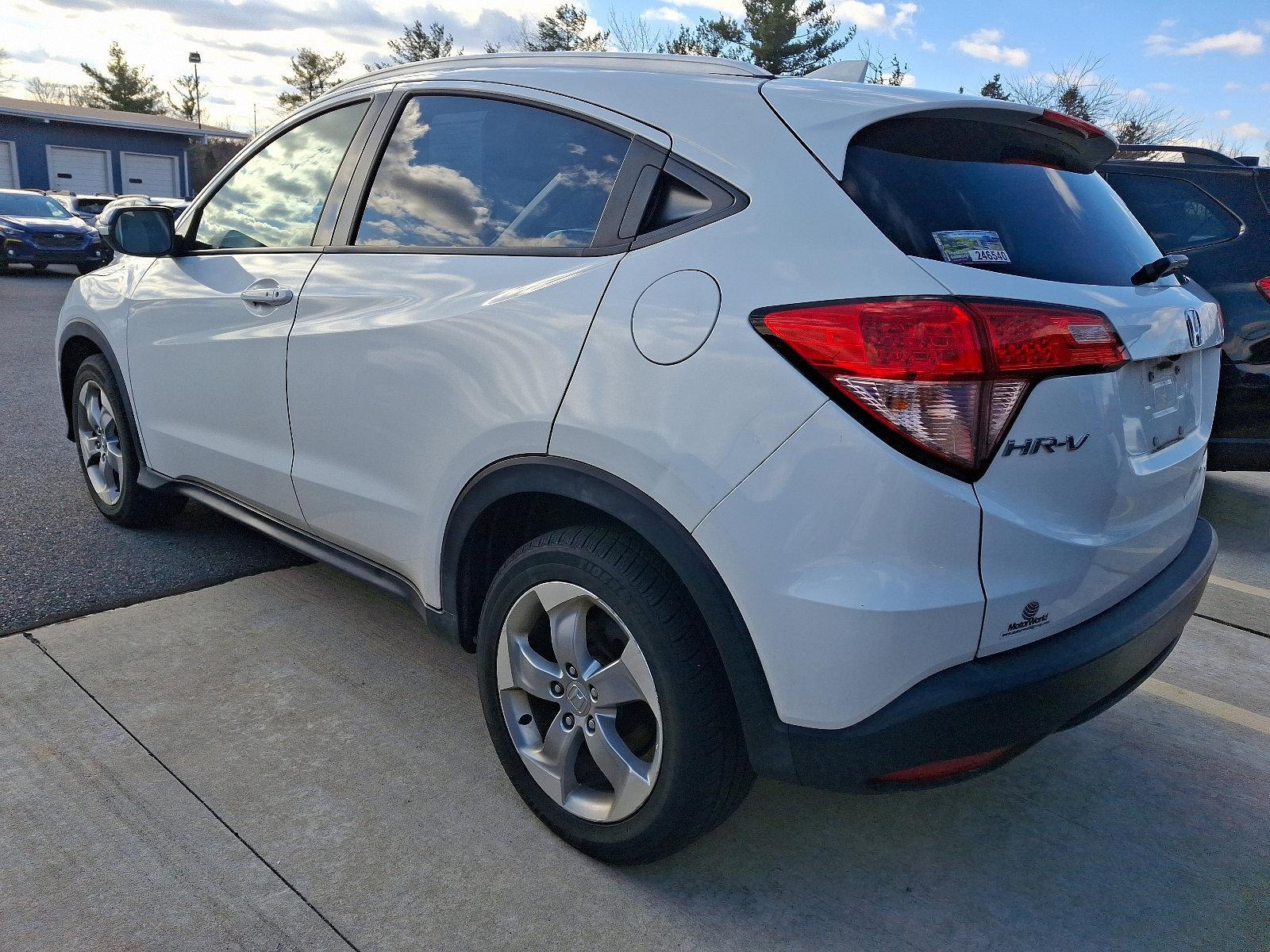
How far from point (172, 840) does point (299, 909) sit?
410 millimetres

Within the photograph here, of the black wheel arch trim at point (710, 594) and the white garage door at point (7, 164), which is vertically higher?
the black wheel arch trim at point (710, 594)

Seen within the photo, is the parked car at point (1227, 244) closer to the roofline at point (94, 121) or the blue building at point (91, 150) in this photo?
the blue building at point (91, 150)

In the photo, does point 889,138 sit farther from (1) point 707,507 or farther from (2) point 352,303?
(2) point 352,303

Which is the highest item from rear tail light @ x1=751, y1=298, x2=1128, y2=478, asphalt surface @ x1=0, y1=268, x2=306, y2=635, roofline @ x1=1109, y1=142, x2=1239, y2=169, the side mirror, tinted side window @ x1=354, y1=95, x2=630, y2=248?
roofline @ x1=1109, y1=142, x2=1239, y2=169

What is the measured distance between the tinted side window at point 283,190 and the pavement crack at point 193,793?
4.78 feet

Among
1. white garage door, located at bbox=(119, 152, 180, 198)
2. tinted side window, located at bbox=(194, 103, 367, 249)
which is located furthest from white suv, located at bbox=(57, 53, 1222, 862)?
A: white garage door, located at bbox=(119, 152, 180, 198)

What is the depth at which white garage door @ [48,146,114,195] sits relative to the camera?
36.8 metres

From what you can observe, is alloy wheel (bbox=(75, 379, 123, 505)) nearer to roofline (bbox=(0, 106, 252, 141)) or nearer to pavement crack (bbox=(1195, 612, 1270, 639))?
pavement crack (bbox=(1195, 612, 1270, 639))

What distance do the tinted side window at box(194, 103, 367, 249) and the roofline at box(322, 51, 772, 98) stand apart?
179mm

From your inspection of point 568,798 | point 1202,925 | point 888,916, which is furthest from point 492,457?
point 1202,925

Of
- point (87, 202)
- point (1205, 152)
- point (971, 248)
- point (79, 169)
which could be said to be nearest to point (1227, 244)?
point (1205, 152)

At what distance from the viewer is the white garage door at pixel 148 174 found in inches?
1542

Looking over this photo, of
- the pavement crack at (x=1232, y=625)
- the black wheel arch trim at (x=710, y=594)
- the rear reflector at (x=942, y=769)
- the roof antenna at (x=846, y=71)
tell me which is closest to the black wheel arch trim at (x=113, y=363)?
the black wheel arch trim at (x=710, y=594)

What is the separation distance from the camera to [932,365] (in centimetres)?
179
